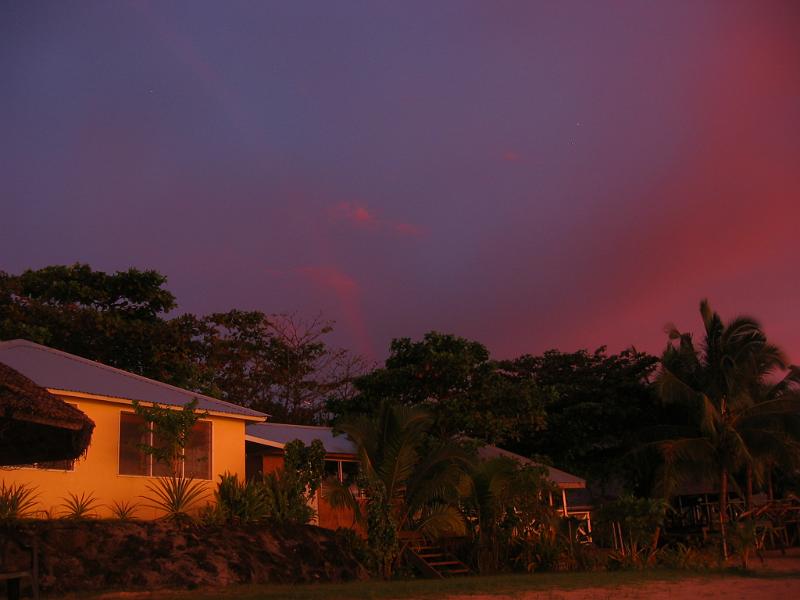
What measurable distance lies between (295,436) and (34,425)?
1662cm

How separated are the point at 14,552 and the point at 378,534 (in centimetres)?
767

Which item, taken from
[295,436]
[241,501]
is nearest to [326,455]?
[295,436]

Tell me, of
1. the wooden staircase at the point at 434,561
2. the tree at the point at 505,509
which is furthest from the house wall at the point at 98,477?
the tree at the point at 505,509

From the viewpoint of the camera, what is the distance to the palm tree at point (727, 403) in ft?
95.7

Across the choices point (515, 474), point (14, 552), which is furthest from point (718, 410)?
point (14, 552)

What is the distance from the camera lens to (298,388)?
132ft

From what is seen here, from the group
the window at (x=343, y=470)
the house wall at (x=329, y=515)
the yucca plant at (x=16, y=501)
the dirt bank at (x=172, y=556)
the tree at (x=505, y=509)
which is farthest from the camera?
the window at (x=343, y=470)

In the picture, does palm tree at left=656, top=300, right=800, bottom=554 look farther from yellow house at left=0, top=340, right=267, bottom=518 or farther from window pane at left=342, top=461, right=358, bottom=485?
yellow house at left=0, top=340, right=267, bottom=518

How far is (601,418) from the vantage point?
3562cm

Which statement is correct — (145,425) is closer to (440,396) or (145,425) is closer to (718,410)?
(440,396)

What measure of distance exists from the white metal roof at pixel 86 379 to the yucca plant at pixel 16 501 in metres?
1.96

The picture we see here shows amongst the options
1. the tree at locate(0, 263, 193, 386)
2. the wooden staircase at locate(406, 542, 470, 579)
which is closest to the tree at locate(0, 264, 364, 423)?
the tree at locate(0, 263, 193, 386)

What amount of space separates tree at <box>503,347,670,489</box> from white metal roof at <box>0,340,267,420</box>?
717 inches

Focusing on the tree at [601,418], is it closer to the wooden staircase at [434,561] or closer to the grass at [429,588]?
the wooden staircase at [434,561]
